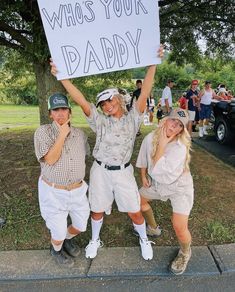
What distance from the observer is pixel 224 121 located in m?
9.26

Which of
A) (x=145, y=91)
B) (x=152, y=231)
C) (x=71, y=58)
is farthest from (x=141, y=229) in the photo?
(x=71, y=58)

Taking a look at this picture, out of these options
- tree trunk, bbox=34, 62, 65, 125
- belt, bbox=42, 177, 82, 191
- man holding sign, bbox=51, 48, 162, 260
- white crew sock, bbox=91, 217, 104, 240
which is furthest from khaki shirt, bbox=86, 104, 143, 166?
tree trunk, bbox=34, 62, 65, 125

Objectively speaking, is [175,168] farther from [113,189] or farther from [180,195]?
[113,189]

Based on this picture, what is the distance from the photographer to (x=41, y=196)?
10.0 feet

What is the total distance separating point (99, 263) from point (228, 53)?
19.9 ft

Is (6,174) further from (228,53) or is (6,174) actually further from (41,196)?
(228,53)

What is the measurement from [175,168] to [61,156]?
0.97m

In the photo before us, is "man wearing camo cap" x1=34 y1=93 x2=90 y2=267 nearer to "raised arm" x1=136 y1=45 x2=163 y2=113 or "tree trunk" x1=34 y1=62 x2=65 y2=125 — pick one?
"raised arm" x1=136 y1=45 x2=163 y2=113

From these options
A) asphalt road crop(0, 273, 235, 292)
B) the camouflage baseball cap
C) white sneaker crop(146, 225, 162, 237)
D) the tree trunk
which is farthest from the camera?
the tree trunk

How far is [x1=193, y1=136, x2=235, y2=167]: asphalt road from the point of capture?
7.35 metres

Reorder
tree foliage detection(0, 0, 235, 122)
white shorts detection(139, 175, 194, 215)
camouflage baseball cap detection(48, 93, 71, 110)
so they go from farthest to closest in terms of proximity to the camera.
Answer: tree foliage detection(0, 0, 235, 122)
white shorts detection(139, 175, 194, 215)
camouflage baseball cap detection(48, 93, 71, 110)

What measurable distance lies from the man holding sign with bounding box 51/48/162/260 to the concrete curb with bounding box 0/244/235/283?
0.49 metres

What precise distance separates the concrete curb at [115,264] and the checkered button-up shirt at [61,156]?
32.8 inches

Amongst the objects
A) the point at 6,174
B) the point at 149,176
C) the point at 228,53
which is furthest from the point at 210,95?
the point at 149,176
